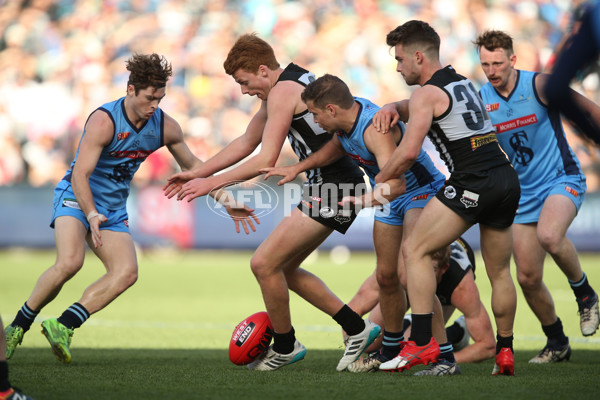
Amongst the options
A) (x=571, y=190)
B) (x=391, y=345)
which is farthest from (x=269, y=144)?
(x=571, y=190)

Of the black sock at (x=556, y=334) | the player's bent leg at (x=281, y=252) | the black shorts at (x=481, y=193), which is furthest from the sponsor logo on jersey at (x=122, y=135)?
the black sock at (x=556, y=334)

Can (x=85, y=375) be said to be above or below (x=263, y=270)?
below

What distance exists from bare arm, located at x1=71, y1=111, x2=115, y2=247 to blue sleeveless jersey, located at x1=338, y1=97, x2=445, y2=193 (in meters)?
1.96

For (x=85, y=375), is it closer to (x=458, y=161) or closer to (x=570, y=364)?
(x=458, y=161)

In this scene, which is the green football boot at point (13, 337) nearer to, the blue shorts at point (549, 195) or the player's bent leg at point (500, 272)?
the player's bent leg at point (500, 272)

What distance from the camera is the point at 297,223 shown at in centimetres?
596

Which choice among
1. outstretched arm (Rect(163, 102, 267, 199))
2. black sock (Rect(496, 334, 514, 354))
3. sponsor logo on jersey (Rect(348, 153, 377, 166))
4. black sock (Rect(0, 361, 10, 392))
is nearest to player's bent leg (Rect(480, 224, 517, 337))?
black sock (Rect(496, 334, 514, 354))

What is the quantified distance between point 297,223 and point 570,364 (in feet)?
8.31

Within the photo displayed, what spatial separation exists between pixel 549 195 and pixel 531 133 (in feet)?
1.85

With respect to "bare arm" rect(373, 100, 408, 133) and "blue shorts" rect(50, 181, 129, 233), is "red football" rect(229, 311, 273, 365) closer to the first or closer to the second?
"blue shorts" rect(50, 181, 129, 233)

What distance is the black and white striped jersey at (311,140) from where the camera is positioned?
6148 mm

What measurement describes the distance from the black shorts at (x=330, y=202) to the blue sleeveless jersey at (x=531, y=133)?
5.06ft

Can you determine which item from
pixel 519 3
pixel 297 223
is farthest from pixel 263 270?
pixel 519 3

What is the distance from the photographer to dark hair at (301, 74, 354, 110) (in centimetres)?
563
